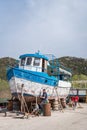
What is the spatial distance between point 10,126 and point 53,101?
8.43 metres

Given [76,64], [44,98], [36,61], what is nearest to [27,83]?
[44,98]

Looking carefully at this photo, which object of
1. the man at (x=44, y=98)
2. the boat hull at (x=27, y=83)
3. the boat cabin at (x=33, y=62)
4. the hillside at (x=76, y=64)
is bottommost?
the man at (x=44, y=98)

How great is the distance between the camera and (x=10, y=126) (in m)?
12.8

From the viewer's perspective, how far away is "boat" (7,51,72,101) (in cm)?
1847

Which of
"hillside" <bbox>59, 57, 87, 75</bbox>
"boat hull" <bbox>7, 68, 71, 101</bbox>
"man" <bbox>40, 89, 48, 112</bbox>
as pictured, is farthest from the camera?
"hillside" <bbox>59, 57, 87, 75</bbox>

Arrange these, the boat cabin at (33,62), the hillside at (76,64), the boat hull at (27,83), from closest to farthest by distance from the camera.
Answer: the boat hull at (27,83), the boat cabin at (33,62), the hillside at (76,64)

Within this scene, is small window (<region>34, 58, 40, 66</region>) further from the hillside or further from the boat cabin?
the hillside

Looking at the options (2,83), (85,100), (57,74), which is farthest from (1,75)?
(57,74)

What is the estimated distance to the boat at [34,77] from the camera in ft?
60.6

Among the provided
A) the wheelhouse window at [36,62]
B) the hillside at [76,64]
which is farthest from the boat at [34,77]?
the hillside at [76,64]

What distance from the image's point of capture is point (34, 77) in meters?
18.8

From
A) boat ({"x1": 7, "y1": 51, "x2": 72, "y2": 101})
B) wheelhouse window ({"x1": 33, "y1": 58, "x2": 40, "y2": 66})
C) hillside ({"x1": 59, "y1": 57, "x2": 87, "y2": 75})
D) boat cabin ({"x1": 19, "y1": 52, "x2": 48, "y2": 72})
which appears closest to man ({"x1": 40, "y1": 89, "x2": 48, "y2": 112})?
boat ({"x1": 7, "y1": 51, "x2": 72, "y2": 101})

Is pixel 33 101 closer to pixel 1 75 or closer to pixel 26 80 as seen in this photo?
pixel 26 80

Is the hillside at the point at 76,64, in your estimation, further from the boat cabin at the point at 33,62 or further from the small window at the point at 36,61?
the small window at the point at 36,61
